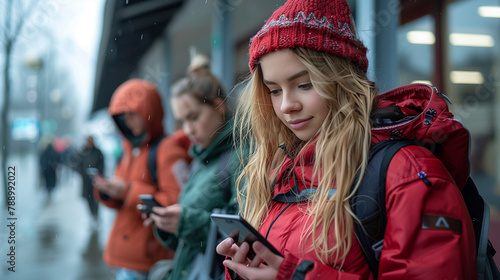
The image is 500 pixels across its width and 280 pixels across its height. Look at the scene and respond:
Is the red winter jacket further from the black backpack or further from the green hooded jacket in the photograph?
the green hooded jacket

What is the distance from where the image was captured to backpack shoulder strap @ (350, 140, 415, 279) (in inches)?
42.7

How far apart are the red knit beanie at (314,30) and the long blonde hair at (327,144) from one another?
0.03m

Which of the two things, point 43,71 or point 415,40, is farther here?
point 43,71

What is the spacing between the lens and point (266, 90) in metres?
1.49

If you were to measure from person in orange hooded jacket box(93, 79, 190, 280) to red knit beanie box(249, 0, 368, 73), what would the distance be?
1.81 m

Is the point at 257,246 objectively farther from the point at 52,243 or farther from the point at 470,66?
the point at 52,243

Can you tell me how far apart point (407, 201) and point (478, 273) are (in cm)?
28

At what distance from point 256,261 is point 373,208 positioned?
300 mm

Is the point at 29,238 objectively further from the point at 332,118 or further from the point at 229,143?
the point at 332,118

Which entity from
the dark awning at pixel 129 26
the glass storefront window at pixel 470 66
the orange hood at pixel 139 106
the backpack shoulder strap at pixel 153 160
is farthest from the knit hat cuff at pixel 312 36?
the dark awning at pixel 129 26

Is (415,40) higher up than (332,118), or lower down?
higher up

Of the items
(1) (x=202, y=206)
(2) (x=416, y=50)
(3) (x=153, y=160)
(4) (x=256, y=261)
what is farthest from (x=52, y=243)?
(4) (x=256, y=261)

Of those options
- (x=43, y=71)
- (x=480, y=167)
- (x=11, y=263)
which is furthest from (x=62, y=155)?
Answer: (x=480, y=167)

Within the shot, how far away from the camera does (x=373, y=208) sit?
1.09 meters
